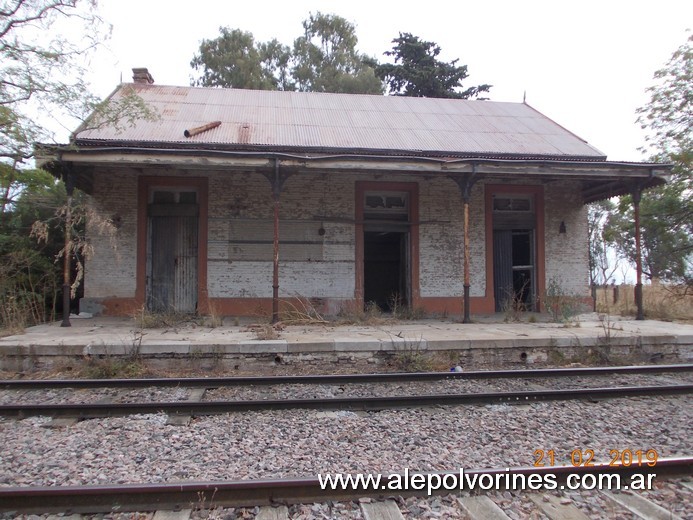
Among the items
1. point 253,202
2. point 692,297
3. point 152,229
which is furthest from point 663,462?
point 692,297

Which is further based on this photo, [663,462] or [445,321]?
[445,321]

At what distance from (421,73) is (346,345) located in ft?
79.8

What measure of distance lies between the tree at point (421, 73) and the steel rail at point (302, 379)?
24.1 metres

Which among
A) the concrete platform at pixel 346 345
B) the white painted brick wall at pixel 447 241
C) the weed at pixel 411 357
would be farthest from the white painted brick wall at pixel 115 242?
the white painted brick wall at pixel 447 241

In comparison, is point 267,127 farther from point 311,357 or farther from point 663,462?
point 663,462

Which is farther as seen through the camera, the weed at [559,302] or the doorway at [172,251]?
the doorway at [172,251]

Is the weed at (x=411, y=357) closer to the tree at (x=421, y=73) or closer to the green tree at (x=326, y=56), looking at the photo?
the tree at (x=421, y=73)

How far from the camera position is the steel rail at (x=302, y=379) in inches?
227

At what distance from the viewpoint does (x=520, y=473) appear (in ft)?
10.1

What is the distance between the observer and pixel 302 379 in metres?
6.06

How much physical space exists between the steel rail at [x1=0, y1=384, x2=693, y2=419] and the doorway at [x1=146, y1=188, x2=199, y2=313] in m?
6.54

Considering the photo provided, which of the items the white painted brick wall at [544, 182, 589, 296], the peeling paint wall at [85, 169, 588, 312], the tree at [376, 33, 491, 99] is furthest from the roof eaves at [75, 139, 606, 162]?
the tree at [376, 33, 491, 99]

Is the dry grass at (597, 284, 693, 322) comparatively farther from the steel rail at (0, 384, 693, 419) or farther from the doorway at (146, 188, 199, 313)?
the doorway at (146, 188, 199, 313)

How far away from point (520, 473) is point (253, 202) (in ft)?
31.4
